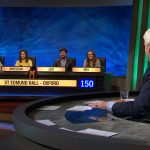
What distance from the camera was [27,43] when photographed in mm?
11047

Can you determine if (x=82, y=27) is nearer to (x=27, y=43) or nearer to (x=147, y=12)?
(x=27, y=43)

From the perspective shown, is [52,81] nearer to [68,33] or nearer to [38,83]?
[38,83]

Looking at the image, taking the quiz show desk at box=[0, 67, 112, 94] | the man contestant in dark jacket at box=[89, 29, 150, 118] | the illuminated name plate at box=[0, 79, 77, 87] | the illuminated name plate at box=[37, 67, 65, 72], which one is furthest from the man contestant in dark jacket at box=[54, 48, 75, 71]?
the man contestant in dark jacket at box=[89, 29, 150, 118]

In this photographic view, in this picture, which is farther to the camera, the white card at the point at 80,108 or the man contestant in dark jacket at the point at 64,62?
the man contestant in dark jacket at the point at 64,62

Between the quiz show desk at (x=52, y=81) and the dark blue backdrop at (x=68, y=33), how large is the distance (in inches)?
127

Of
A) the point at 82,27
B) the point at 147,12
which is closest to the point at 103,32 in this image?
the point at 82,27

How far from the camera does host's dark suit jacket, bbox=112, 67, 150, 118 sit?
2.30 meters

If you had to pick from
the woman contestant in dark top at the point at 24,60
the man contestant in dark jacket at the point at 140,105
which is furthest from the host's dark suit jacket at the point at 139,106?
the woman contestant in dark top at the point at 24,60

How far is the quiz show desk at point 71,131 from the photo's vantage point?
66.3 inches

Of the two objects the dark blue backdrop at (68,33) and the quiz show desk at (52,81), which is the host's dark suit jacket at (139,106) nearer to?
the quiz show desk at (52,81)

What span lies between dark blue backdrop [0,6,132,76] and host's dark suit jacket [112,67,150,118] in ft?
26.1

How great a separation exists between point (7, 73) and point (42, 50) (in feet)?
12.9

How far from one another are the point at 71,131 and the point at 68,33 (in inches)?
360

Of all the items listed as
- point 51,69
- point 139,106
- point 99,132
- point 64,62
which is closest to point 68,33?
point 64,62
